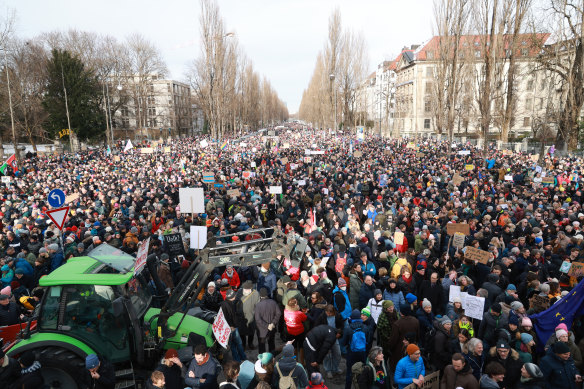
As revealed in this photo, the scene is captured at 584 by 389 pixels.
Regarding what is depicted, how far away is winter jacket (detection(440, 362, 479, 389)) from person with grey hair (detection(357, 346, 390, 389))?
0.71 metres

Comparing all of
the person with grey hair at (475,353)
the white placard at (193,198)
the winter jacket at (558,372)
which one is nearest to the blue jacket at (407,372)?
the person with grey hair at (475,353)

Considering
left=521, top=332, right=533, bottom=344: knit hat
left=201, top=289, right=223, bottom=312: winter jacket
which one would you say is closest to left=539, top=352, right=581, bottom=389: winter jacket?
left=521, top=332, right=533, bottom=344: knit hat

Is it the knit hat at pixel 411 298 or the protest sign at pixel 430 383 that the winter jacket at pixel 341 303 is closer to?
the knit hat at pixel 411 298

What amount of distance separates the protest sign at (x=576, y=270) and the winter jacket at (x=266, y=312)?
577 centimetres

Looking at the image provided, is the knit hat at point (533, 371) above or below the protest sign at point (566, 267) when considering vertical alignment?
below

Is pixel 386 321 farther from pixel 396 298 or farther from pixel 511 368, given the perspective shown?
pixel 511 368

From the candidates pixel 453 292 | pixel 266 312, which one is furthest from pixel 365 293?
pixel 266 312

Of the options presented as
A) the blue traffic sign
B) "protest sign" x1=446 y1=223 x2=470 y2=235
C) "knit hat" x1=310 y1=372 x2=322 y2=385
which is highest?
the blue traffic sign

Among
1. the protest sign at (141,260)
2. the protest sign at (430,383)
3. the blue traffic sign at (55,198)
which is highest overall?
the blue traffic sign at (55,198)

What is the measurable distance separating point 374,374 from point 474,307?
235 centimetres

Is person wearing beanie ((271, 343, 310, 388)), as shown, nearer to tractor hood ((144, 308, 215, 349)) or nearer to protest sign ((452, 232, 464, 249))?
tractor hood ((144, 308, 215, 349))

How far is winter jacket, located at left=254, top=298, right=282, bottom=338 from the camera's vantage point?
6102 mm

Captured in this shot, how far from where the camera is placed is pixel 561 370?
439 cm

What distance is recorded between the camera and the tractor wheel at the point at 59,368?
177 inches
